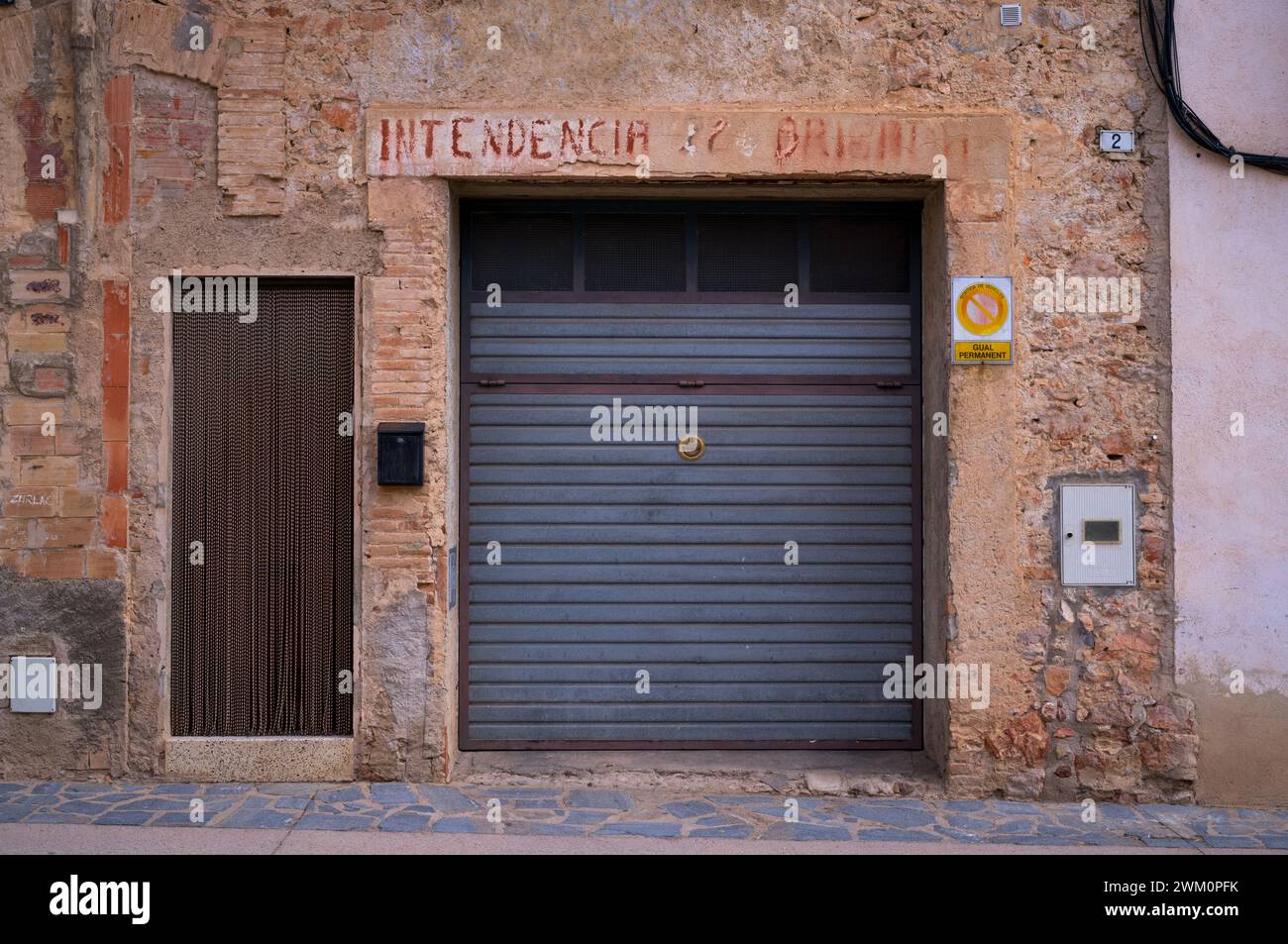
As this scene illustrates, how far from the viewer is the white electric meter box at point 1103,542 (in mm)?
6191

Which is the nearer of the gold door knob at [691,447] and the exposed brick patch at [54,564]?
the exposed brick patch at [54,564]

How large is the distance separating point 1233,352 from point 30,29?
7027 millimetres

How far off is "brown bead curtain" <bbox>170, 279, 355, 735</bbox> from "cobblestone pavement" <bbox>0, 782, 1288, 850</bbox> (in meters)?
0.76

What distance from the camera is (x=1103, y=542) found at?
6.19 m

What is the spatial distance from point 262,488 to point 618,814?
2752 millimetres

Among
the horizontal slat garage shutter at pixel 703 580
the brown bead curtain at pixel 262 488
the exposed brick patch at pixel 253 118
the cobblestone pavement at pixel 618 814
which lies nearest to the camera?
the cobblestone pavement at pixel 618 814

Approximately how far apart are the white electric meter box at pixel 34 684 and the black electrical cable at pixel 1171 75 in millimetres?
7012

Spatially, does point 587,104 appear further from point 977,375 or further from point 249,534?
point 249,534

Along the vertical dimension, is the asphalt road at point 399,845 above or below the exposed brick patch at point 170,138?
below

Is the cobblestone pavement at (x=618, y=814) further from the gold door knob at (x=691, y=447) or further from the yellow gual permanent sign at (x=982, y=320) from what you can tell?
the yellow gual permanent sign at (x=982, y=320)

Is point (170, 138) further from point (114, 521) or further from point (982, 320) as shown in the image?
point (982, 320)

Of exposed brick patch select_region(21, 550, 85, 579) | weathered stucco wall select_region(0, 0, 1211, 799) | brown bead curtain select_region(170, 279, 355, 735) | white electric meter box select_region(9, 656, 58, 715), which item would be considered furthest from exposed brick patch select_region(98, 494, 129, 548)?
white electric meter box select_region(9, 656, 58, 715)

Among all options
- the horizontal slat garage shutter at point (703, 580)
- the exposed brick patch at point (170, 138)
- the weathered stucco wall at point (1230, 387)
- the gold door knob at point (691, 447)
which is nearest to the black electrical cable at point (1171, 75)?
the weathered stucco wall at point (1230, 387)

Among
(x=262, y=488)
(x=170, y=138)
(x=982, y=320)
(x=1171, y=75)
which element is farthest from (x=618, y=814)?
(x=1171, y=75)
